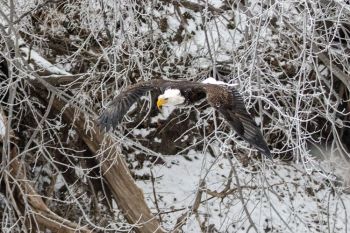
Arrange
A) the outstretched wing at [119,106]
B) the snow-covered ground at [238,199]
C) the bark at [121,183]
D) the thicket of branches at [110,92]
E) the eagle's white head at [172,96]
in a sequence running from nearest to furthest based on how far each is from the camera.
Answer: the outstretched wing at [119,106]
the eagle's white head at [172,96]
the thicket of branches at [110,92]
the bark at [121,183]
the snow-covered ground at [238,199]

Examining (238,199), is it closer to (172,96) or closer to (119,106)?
(172,96)

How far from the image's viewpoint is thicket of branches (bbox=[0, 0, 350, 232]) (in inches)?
184

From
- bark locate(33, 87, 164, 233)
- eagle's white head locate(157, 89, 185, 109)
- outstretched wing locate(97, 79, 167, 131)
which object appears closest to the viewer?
outstretched wing locate(97, 79, 167, 131)

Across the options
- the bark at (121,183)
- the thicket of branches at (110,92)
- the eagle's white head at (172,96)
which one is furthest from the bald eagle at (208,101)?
the bark at (121,183)

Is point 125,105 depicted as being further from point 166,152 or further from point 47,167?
point 166,152

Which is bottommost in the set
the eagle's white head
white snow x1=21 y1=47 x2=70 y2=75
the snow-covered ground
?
the snow-covered ground

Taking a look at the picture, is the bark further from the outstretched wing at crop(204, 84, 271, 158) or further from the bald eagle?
the outstretched wing at crop(204, 84, 271, 158)

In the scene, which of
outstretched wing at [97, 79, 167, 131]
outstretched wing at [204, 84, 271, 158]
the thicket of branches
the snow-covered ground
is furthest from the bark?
outstretched wing at [204, 84, 271, 158]

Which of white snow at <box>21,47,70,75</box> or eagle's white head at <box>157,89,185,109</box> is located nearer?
eagle's white head at <box>157,89,185,109</box>

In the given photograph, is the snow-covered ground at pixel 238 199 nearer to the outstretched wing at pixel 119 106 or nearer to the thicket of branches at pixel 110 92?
the thicket of branches at pixel 110 92

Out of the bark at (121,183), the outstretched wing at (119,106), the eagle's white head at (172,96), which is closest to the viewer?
the outstretched wing at (119,106)

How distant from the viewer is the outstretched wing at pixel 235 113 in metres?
3.42

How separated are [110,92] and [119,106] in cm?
266

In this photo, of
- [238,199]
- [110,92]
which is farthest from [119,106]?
[238,199]
